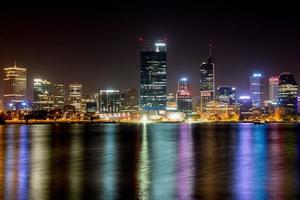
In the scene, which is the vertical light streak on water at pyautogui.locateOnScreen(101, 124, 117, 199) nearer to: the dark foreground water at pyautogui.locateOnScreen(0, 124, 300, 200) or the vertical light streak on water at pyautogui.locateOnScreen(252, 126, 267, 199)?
the dark foreground water at pyautogui.locateOnScreen(0, 124, 300, 200)

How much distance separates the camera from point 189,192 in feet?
96.8

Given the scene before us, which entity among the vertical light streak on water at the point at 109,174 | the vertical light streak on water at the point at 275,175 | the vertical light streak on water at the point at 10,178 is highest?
the vertical light streak on water at the point at 10,178

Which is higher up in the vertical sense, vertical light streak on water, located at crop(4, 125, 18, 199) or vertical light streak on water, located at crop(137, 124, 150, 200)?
vertical light streak on water, located at crop(4, 125, 18, 199)

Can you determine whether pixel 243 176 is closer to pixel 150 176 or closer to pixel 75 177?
pixel 150 176

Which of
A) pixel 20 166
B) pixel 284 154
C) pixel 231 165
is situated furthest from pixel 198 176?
pixel 284 154

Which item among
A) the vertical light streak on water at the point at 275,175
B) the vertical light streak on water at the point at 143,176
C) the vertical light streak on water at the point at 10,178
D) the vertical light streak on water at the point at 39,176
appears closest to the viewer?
the vertical light streak on water at the point at 10,178

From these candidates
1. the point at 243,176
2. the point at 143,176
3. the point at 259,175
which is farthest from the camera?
the point at 259,175

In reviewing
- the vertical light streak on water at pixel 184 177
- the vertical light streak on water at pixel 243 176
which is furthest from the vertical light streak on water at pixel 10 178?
the vertical light streak on water at pixel 243 176

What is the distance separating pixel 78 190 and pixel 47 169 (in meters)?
11.6

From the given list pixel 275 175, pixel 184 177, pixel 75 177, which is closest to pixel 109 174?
pixel 75 177

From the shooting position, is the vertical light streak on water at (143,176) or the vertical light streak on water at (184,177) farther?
the vertical light streak on water at (184,177)

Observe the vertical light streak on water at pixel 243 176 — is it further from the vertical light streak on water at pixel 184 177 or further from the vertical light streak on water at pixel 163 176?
the vertical light streak on water at pixel 163 176

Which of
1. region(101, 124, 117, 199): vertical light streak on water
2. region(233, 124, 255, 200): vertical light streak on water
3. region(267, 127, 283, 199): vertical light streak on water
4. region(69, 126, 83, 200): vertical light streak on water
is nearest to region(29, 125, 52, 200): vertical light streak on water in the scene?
region(69, 126, 83, 200): vertical light streak on water

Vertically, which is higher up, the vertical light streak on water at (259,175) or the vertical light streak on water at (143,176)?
the vertical light streak on water at (143,176)
